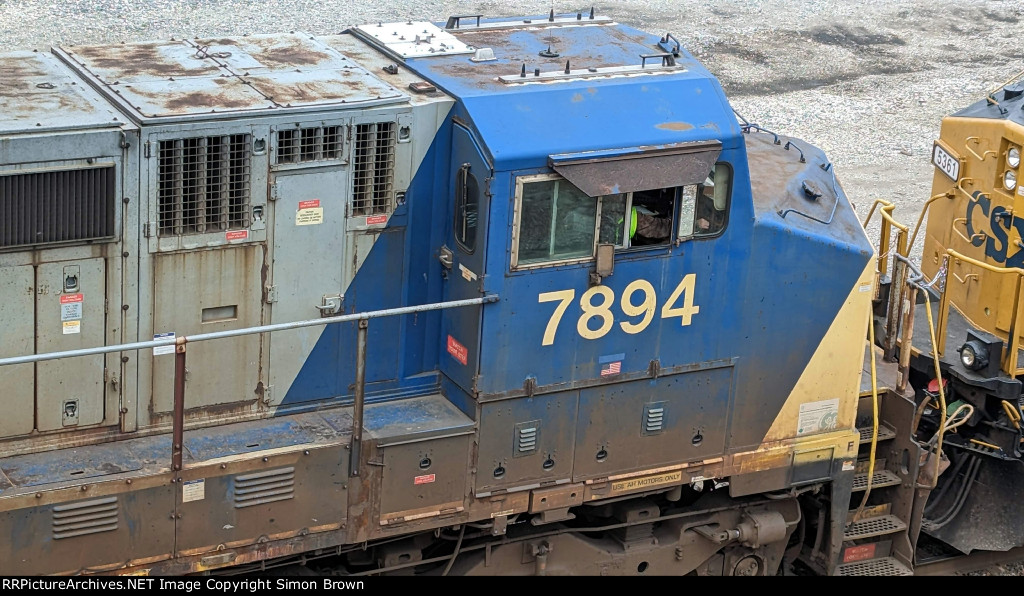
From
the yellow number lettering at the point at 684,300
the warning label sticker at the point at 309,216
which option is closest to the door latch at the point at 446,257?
the warning label sticker at the point at 309,216

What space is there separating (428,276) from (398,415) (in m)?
0.82

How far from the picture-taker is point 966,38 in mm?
25188

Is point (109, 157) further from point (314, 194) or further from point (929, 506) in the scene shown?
point (929, 506)

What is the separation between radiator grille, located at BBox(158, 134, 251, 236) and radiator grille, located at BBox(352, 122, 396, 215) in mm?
629

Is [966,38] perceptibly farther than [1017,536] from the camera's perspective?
Yes

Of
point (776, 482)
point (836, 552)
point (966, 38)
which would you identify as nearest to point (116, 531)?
point (776, 482)

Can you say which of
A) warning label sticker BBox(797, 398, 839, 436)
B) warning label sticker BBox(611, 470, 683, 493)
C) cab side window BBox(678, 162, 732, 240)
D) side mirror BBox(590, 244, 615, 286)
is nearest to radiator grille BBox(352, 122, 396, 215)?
side mirror BBox(590, 244, 615, 286)

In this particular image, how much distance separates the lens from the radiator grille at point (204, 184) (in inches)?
271

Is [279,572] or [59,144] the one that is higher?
[59,144]

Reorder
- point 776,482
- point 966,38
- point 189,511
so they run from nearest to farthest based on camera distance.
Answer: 1. point 189,511
2. point 776,482
3. point 966,38

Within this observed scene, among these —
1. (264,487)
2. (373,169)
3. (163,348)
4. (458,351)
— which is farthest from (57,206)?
(458,351)

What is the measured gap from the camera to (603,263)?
7598mm

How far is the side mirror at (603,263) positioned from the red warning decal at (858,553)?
10.3 feet

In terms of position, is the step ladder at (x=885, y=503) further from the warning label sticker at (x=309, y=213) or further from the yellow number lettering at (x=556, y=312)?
the warning label sticker at (x=309, y=213)
